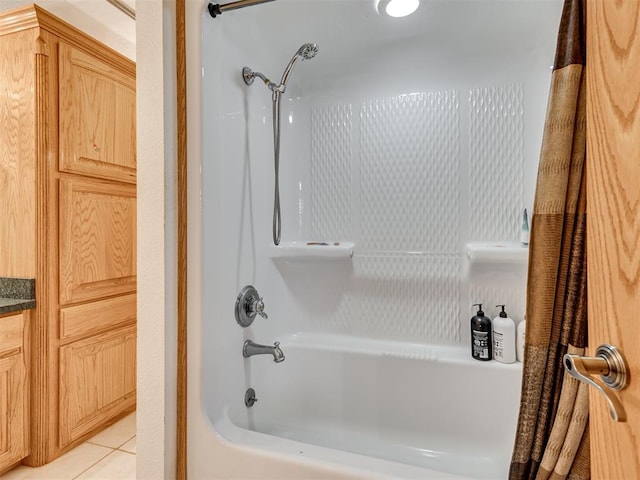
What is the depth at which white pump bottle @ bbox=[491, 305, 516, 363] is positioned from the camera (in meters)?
1.46

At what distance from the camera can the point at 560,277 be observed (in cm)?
73

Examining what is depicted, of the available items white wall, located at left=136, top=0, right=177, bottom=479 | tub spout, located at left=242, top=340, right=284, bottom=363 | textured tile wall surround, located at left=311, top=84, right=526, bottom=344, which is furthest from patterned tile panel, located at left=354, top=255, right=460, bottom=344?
white wall, located at left=136, top=0, right=177, bottom=479

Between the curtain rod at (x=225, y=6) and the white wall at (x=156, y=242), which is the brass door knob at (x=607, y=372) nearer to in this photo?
the white wall at (x=156, y=242)

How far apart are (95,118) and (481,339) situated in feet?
7.56

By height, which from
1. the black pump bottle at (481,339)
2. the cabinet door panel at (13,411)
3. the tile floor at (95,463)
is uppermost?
the black pump bottle at (481,339)

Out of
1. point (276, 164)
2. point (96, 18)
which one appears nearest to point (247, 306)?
point (276, 164)

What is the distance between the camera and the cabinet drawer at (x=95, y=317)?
1.86 m

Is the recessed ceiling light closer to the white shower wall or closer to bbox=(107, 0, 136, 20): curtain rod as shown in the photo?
the white shower wall

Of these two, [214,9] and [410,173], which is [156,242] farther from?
[410,173]

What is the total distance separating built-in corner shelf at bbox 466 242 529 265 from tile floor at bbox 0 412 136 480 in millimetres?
1898

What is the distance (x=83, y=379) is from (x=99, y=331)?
0.26m

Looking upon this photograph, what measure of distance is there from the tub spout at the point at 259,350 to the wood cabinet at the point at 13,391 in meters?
1.24

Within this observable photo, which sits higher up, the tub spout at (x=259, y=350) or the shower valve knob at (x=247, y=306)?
the shower valve knob at (x=247, y=306)

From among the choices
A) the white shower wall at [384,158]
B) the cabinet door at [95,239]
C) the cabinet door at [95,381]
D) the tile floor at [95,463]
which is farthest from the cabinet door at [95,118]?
the tile floor at [95,463]
